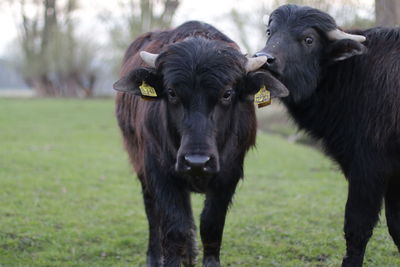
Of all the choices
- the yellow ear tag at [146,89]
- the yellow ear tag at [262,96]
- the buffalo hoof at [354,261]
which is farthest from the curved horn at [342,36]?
the buffalo hoof at [354,261]

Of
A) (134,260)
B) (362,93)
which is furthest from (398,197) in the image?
(134,260)

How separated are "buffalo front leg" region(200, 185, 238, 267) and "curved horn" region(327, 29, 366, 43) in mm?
1577

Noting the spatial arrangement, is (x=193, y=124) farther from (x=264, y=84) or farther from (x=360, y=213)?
(x=360, y=213)

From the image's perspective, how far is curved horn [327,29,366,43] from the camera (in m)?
4.63

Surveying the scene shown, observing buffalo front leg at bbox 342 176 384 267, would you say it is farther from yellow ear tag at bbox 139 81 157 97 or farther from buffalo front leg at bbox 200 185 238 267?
yellow ear tag at bbox 139 81 157 97

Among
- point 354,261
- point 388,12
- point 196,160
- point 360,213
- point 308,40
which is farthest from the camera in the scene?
point 388,12

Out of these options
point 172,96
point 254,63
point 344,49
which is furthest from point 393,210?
point 172,96

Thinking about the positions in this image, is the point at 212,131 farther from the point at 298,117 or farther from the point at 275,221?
the point at 275,221

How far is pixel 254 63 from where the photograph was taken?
13.7ft

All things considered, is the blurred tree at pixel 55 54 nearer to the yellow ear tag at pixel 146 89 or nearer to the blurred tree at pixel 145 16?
the blurred tree at pixel 145 16

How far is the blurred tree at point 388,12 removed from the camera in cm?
848

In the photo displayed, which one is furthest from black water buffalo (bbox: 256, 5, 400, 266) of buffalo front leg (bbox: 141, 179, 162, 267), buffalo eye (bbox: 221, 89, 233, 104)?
buffalo front leg (bbox: 141, 179, 162, 267)

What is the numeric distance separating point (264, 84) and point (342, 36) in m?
1.05

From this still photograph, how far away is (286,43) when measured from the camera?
4.71 metres
